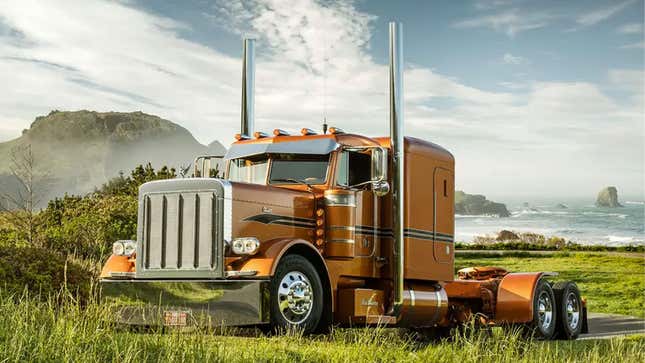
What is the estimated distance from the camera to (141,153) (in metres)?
163

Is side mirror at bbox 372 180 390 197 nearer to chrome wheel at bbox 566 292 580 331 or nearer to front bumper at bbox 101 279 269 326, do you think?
front bumper at bbox 101 279 269 326

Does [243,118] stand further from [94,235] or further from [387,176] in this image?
[94,235]

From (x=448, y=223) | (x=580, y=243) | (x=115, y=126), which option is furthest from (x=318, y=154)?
(x=115, y=126)

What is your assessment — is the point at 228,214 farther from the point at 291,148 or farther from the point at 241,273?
the point at 291,148

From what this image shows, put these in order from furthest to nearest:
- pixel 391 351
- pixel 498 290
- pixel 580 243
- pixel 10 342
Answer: pixel 580 243
pixel 498 290
pixel 391 351
pixel 10 342

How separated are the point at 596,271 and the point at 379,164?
848 inches

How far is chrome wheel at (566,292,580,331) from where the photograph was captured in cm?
1515

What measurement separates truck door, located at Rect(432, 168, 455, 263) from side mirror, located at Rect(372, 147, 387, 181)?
204cm

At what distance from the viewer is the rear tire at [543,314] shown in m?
14.1

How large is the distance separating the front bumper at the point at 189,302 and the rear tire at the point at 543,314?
20.5ft

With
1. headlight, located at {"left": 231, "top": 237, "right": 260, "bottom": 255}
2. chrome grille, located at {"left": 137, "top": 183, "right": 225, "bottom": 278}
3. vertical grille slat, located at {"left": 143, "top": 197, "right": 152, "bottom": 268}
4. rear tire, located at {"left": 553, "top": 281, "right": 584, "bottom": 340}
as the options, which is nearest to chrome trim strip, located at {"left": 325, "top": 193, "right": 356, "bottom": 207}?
headlight, located at {"left": 231, "top": 237, "right": 260, "bottom": 255}

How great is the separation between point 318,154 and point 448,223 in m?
2.85

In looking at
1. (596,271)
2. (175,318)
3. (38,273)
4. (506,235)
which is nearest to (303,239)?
(175,318)

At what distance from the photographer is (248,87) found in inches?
550
